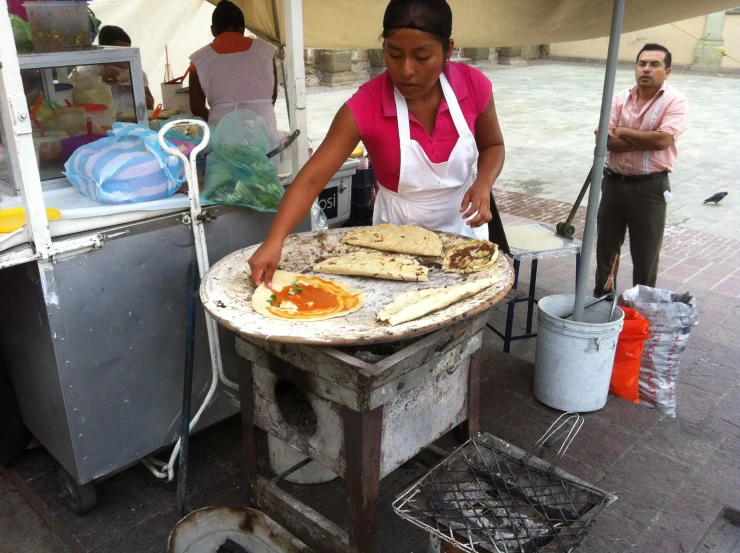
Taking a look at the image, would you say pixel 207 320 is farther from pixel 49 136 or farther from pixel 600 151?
pixel 600 151

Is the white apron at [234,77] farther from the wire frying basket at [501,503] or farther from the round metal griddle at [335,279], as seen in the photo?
the wire frying basket at [501,503]

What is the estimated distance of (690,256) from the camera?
5562mm

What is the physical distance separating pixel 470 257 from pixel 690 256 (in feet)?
13.7

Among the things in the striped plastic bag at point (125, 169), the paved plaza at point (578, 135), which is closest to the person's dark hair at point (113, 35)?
the striped plastic bag at point (125, 169)

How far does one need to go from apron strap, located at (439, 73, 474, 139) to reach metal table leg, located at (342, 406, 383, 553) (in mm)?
1074

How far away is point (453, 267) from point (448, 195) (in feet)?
1.55

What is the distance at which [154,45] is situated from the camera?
582 centimetres

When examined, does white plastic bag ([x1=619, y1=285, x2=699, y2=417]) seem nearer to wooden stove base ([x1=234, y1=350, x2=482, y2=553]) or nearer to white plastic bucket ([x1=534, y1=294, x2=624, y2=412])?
white plastic bucket ([x1=534, y1=294, x2=624, y2=412])

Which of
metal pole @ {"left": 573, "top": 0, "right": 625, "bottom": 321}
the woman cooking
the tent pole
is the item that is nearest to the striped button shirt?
metal pole @ {"left": 573, "top": 0, "right": 625, "bottom": 321}

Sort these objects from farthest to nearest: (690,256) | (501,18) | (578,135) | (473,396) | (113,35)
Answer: (578,135)
(690,256)
(113,35)
(501,18)
(473,396)

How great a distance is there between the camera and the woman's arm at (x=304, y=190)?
2008 millimetres

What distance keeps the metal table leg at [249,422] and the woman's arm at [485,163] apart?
36.4 inches

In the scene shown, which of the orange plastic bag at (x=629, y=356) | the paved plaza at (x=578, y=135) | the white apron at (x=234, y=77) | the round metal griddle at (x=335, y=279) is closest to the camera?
the round metal griddle at (x=335, y=279)

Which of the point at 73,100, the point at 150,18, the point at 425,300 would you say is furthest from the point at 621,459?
the point at 150,18
